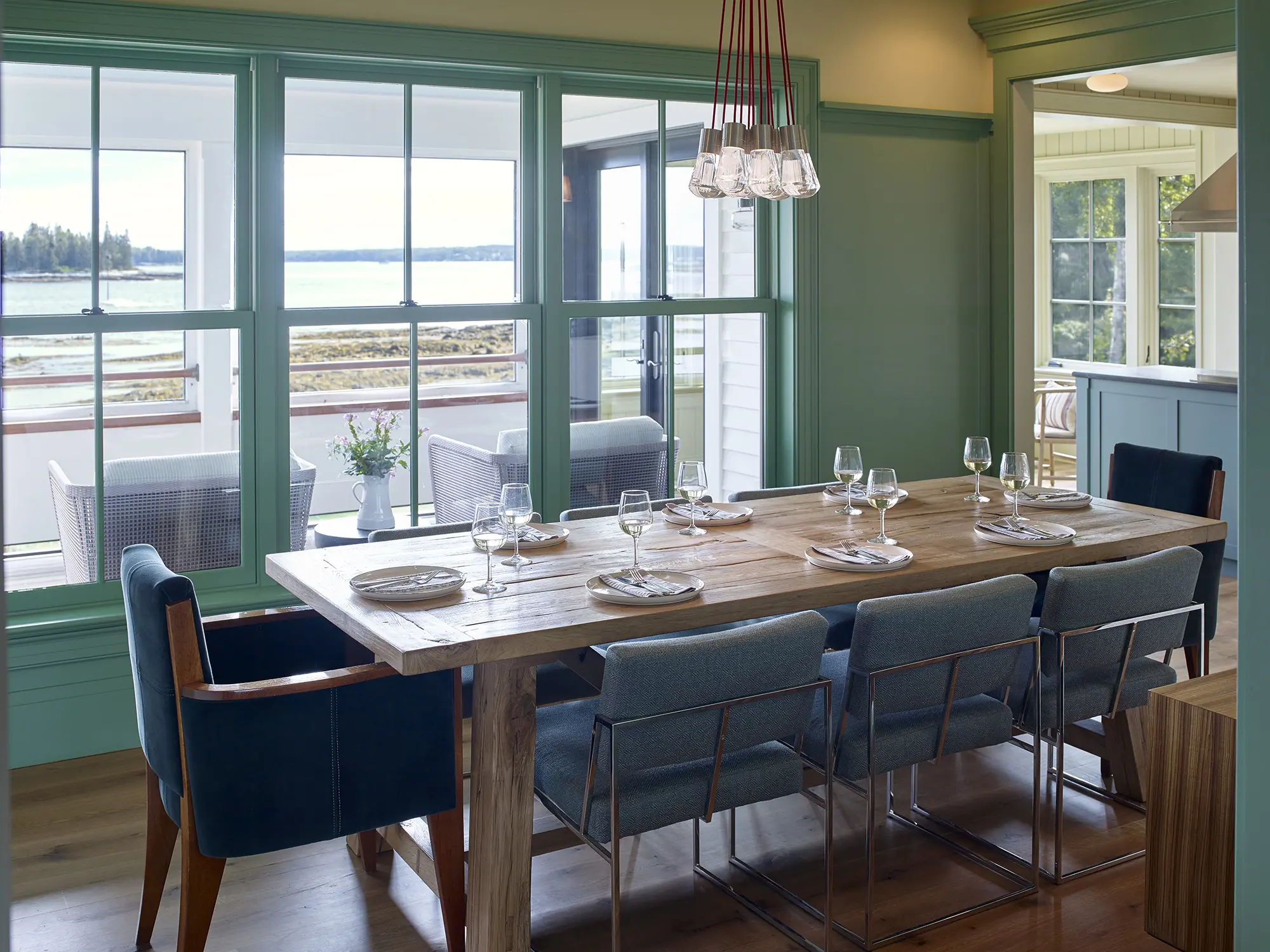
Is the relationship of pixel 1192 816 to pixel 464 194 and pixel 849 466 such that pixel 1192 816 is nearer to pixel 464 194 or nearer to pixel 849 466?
pixel 849 466

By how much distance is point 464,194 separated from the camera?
4.25 metres

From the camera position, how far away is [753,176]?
2959 mm

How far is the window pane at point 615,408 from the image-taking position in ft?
14.8

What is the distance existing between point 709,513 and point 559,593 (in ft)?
3.05

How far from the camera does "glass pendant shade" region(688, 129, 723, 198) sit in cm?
300

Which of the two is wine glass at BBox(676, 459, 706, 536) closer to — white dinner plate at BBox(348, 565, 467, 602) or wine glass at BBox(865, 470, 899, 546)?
wine glass at BBox(865, 470, 899, 546)

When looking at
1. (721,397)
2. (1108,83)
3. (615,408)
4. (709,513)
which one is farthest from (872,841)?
(1108,83)

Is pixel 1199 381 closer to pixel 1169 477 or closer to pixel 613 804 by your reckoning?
pixel 1169 477

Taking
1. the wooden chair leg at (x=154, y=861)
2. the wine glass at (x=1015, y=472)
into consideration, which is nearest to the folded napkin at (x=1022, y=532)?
the wine glass at (x=1015, y=472)

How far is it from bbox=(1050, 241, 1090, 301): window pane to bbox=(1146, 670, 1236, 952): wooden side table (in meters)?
7.77

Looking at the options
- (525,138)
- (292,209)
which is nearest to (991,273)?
(525,138)

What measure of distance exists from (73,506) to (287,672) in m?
1.35

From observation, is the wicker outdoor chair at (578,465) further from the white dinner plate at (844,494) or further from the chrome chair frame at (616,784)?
the chrome chair frame at (616,784)

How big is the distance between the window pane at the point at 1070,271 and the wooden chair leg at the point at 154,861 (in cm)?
841
